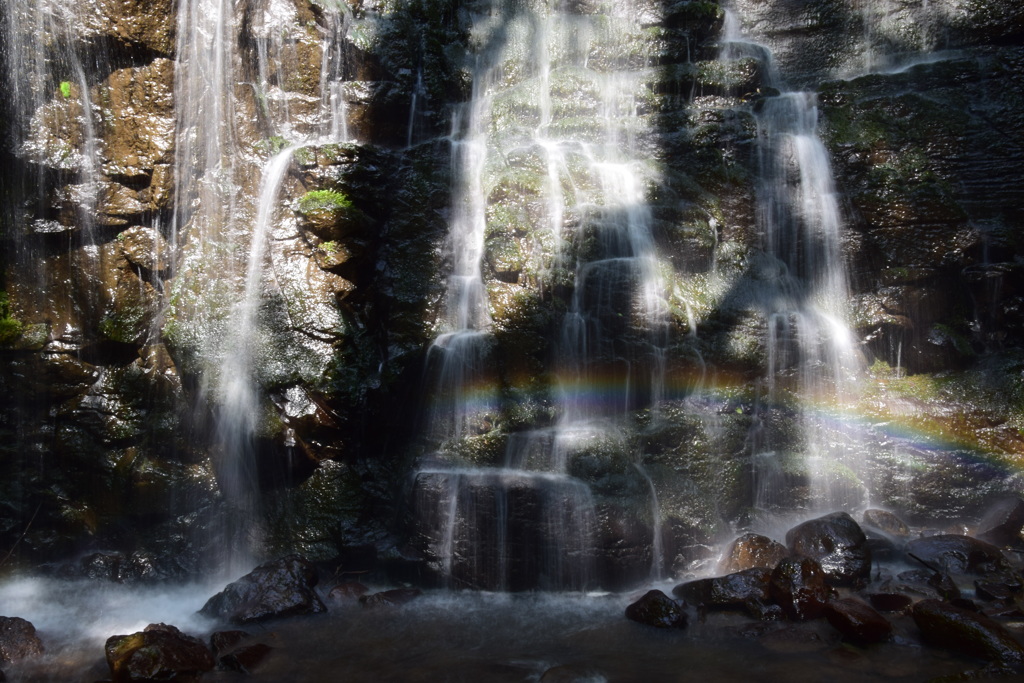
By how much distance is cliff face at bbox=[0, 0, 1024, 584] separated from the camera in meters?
7.86

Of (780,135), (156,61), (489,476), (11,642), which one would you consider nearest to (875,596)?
(489,476)

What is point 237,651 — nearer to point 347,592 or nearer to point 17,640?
point 347,592

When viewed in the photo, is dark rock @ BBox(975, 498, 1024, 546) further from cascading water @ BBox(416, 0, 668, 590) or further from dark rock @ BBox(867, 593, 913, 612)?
cascading water @ BBox(416, 0, 668, 590)

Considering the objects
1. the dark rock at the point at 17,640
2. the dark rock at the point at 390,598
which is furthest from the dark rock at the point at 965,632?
the dark rock at the point at 17,640

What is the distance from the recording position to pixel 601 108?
10.9m

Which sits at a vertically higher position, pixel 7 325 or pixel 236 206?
pixel 236 206

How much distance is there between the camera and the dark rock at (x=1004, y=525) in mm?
7293

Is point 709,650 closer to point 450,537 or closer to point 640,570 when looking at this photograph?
point 640,570

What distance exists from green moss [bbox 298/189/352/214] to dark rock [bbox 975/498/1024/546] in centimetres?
843

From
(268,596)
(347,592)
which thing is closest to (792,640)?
(347,592)

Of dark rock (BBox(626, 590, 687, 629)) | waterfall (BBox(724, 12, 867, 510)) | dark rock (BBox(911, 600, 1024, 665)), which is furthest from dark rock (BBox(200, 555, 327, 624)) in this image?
dark rock (BBox(911, 600, 1024, 665))

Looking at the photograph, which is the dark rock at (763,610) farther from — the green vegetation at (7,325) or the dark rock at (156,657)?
the green vegetation at (7,325)

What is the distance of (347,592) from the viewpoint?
707 cm

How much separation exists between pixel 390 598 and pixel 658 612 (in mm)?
2757
